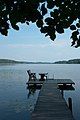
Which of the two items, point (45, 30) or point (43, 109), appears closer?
point (45, 30)

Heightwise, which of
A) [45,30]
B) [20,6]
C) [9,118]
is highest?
[20,6]

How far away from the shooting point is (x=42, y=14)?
14.8 feet

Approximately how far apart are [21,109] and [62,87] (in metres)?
13.2

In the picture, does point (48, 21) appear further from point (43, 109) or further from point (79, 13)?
point (43, 109)

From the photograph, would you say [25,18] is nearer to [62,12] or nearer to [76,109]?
[62,12]

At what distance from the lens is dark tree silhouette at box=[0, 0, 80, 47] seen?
431 cm

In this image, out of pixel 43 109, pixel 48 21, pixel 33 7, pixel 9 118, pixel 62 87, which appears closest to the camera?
pixel 33 7

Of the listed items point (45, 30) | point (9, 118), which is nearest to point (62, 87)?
point (9, 118)

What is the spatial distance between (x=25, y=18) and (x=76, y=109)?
760 inches

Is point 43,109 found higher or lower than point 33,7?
lower

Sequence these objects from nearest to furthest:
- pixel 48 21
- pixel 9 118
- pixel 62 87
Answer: pixel 48 21, pixel 9 118, pixel 62 87

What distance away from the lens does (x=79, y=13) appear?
4562mm

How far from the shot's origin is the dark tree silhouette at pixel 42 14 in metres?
4.31

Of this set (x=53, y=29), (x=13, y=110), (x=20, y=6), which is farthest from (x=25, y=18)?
(x=13, y=110)
